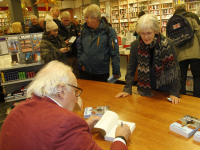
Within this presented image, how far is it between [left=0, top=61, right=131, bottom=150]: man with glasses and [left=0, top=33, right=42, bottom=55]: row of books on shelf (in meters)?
2.60

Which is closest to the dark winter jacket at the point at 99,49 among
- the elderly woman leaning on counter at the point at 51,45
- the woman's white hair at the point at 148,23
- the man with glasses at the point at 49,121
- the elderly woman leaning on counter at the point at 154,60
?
the elderly woman leaning on counter at the point at 51,45

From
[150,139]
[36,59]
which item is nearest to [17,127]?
[150,139]

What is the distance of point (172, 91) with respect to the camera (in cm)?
171

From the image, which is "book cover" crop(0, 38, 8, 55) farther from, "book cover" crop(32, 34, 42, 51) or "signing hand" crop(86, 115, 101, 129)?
"signing hand" crop(86, 115, 101, 129)

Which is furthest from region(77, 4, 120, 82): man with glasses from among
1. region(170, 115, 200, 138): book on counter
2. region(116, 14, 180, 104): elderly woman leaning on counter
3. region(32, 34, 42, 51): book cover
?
region(170, 115, 200, 138): book on counter

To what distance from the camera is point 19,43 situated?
10.9 ft

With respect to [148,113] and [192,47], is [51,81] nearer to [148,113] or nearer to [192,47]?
[148,113]

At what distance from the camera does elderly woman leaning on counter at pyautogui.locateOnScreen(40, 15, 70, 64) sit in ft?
9.52

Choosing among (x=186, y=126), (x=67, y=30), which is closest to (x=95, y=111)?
(x=186, y=126)

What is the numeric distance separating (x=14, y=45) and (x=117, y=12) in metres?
9.20

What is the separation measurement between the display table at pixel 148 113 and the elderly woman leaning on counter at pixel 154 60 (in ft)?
0.31

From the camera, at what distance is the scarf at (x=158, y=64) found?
1708 mm

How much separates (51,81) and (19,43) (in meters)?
2.77

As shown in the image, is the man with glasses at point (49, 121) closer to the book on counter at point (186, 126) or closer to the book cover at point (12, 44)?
the book on counter at point (186, 126)
